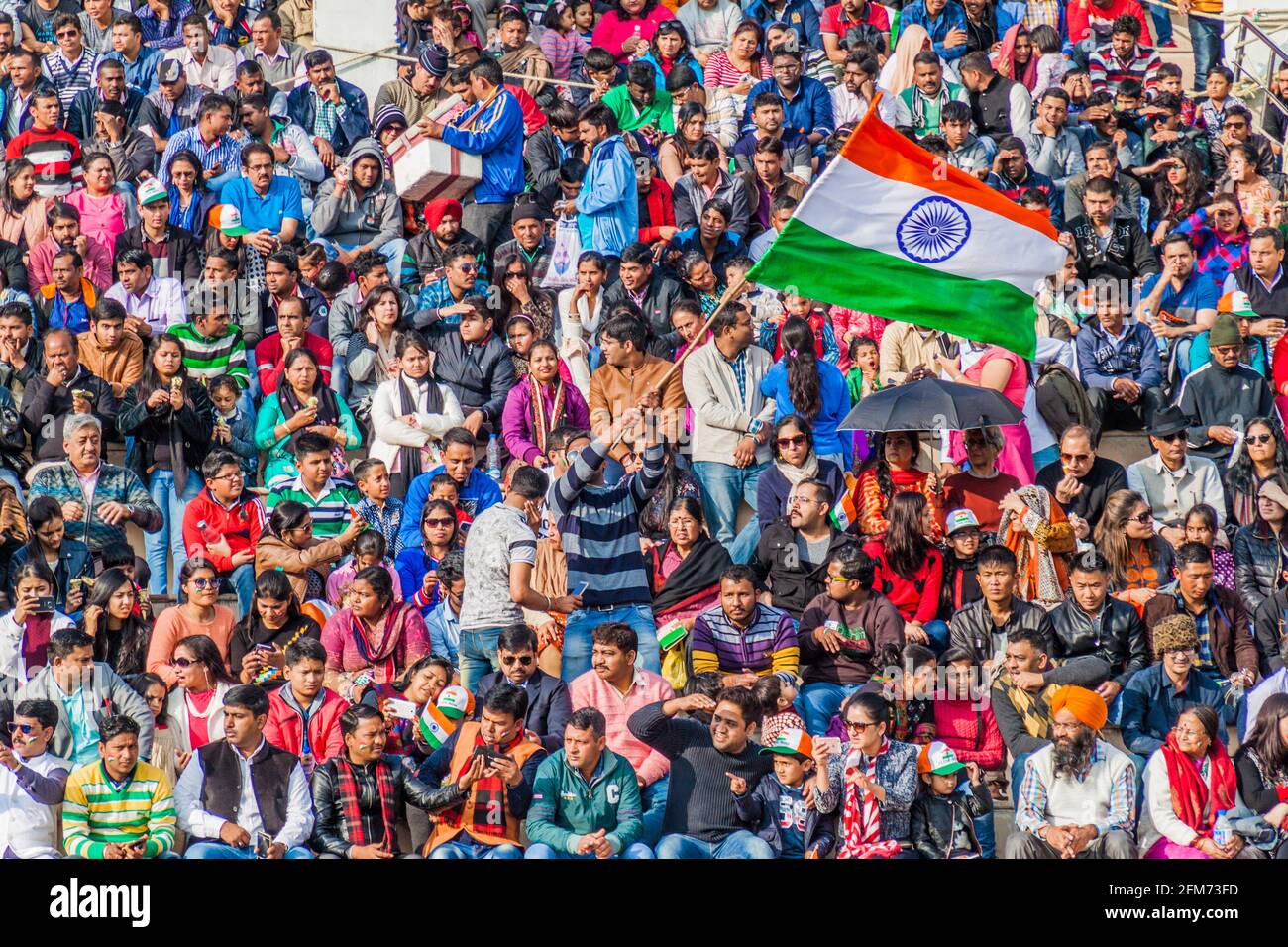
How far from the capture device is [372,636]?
43.9 ft

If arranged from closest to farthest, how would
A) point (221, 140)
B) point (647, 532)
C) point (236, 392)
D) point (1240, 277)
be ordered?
point (647, 532) → point (236, 392) → point (1240, 277) → point (221, 140)

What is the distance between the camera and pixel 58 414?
1498 centimetres

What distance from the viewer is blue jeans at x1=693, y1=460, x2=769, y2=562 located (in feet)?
48.0

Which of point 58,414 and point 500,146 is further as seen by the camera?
point 500,146

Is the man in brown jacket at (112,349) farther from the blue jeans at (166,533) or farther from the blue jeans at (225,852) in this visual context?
the blue jeans at (225,852)

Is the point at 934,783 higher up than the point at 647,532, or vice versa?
the point at 647,532

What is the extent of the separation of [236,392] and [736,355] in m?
2.95

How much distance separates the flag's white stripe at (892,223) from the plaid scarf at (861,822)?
2475 millimetres

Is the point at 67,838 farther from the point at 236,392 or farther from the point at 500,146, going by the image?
the point at 500,146

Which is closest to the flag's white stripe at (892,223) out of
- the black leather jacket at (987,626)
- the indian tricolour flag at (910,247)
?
the indian tricolour flag at (910,247)

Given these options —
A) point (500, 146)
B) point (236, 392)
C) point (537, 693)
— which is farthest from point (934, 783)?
point (500, 146)

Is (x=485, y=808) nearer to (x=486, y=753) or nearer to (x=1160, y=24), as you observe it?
(x=486, y=753)

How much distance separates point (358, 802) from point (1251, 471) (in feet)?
18.8

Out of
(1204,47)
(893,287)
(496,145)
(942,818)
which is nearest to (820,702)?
(942,818)
